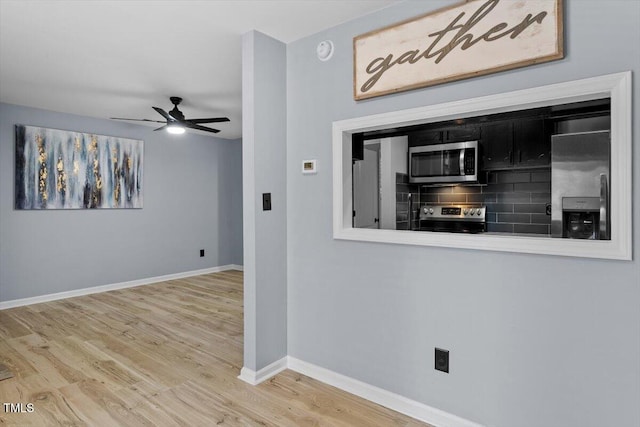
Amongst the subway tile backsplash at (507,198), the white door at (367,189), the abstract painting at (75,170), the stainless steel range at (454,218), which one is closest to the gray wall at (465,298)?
the white door at (367,189)

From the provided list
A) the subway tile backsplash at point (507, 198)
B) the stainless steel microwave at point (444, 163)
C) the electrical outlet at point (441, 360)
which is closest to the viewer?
the electrical outlet at point (441, 360)

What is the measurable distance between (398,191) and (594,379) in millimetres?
2824

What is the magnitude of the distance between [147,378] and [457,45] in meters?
2.89

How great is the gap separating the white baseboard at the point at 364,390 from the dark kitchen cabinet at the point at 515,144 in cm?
271

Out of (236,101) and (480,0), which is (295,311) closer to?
(480,0)

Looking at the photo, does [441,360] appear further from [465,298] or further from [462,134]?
[462,134]

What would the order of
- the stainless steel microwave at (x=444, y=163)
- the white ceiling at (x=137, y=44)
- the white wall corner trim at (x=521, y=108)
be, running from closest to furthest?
the white wall corner trim at (x=521, y=108), the white ceiling at (x=137, y=44), the stainless steel microwave at (x=444, y=163)

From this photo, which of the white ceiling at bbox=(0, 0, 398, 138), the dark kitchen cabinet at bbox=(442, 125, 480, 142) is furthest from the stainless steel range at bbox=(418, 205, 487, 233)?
the white ceiling at bbox=(0, 0, 398, 138)

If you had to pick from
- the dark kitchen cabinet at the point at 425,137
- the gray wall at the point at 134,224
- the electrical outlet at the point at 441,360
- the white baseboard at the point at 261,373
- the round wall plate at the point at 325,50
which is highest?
the round wall plate at the point at 325,50

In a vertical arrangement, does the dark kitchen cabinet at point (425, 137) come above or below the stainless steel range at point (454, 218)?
above

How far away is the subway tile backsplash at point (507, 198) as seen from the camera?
12.5 ft

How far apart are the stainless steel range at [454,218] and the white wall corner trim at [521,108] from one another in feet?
7.58

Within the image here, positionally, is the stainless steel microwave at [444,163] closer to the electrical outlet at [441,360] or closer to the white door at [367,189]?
the white door at [367,189]

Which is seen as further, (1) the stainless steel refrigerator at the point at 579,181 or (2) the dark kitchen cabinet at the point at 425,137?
(2) the dark kitchen cabinet at the point at 425,137
